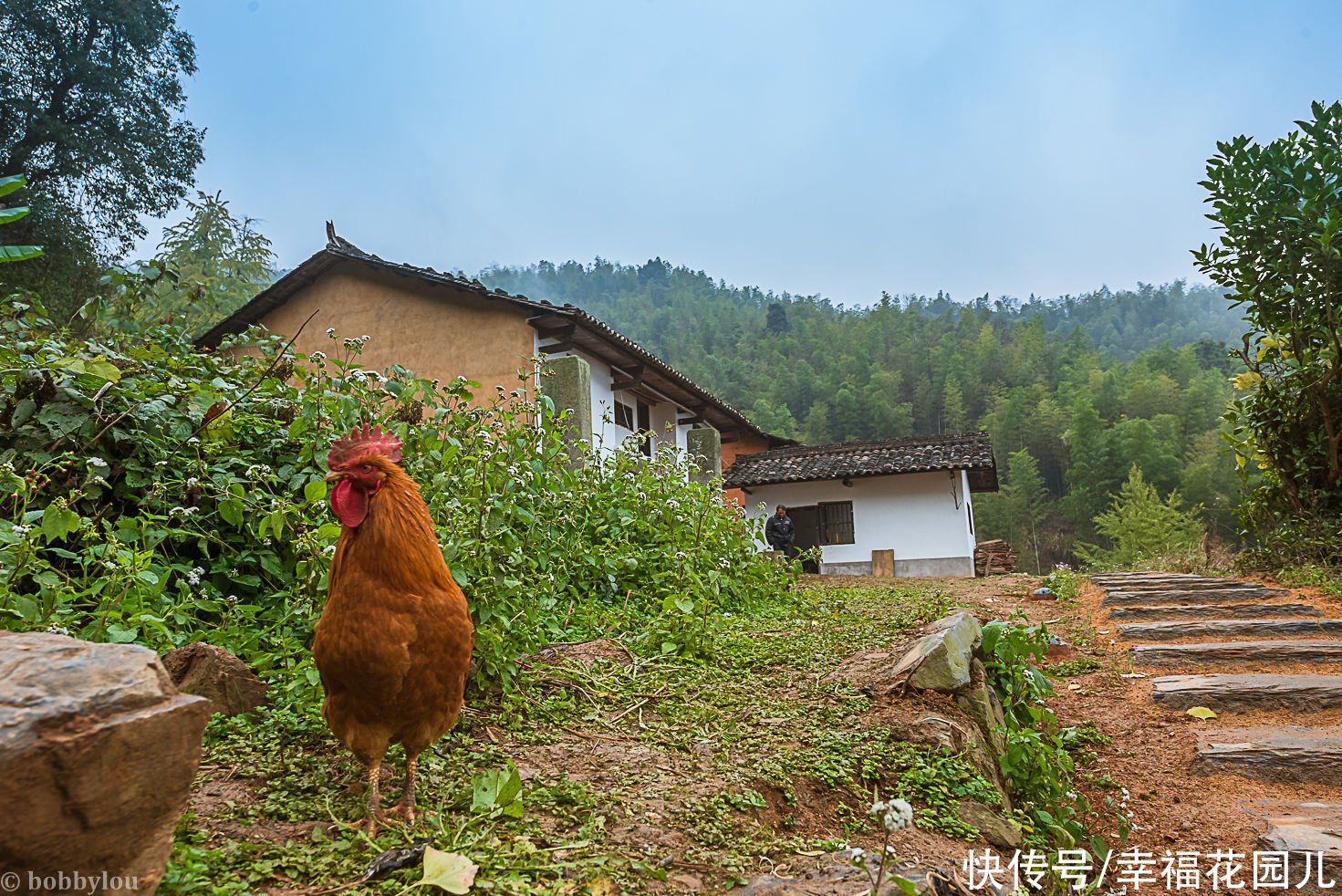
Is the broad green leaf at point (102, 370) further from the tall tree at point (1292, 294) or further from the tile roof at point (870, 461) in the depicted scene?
the tile roof at point (870, 461)

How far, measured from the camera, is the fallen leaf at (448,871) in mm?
1639

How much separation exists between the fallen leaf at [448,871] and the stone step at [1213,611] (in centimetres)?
660

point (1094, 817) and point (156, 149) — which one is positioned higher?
point (156, 149)

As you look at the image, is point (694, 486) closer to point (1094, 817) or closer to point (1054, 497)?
point (1094, 817)

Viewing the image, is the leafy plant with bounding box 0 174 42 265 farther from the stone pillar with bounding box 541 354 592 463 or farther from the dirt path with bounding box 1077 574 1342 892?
the stone pillar with bounding box 541 354 592 463

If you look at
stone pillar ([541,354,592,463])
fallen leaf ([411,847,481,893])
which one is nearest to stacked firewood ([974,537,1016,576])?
stone pillar ([541,354,592,463])

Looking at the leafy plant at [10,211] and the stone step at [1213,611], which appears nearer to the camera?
the leafy plant at [10,211]

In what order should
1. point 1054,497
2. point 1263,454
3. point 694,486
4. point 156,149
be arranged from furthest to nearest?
point 1054,497 → point 156,149 → point 1263,454 → point 694,486

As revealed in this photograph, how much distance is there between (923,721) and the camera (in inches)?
121

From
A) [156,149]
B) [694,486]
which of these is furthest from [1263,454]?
[156,149]

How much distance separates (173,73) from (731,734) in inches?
807

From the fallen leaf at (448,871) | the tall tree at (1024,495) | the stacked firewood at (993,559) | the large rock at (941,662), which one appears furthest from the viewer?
the tall tree at (1024,495)

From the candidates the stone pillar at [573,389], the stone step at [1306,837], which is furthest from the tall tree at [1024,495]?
the stone step at [1306,837]

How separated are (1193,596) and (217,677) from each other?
26.1 ft
